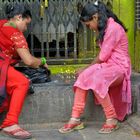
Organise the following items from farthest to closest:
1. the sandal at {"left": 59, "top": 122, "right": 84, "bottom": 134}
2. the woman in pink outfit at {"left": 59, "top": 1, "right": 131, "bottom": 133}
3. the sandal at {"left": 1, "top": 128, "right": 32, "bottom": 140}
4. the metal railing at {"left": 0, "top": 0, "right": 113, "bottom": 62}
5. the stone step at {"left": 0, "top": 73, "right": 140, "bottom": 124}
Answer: the metal railing at {"left": 0, "top": 0, "right": 113, "bottom": 62} → the stone step at {"left": 0, "top": 73, "right": 140, "bottom": 124} → the sandal at {"left": 59, "top": 122, "right": 84, "bottom": 134} → the woman in pink outfit at {"left": 59, "top": 1, "right": 131, "bottom": 133} → the sandal at {"left": 1, "top": 128, "right": 32, "bottom": 140}

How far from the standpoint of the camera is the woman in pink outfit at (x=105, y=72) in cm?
523

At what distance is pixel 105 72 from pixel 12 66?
1098 millimetres

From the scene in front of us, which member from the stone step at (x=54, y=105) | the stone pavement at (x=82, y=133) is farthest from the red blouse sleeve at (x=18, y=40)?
the stone pavement at (x=82, y=133)

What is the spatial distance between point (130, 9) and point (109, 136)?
7.63 ft

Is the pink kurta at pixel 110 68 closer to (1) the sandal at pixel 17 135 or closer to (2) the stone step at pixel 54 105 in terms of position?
(2) the stone step at pixel 54 105

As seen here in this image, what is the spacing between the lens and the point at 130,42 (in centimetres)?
685

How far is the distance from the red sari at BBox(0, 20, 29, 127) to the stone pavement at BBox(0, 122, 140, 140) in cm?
33

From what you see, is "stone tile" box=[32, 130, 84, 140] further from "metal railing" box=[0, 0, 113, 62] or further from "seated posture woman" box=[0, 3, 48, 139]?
"metal railing" box=[0, 0, 113, 62]

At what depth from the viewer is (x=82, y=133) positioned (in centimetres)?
533

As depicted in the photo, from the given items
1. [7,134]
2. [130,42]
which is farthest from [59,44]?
[7,134]

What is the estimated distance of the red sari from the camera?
5184mm

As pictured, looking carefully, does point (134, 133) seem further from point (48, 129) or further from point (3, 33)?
point (3, 33)

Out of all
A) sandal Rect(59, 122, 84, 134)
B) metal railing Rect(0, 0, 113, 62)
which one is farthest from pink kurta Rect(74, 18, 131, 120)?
metal railing Rect(0, 0, 113, 62)

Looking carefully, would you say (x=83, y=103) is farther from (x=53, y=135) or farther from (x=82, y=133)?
(x=53, y=135)
